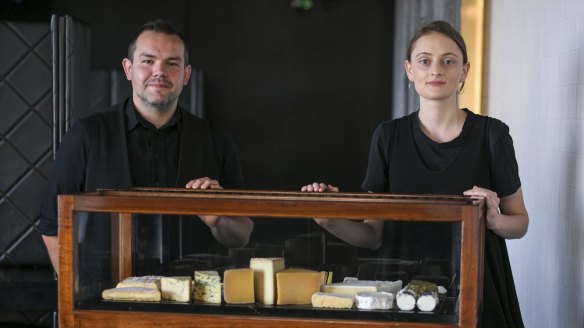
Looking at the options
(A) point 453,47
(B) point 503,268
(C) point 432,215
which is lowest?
(B) point 503,268

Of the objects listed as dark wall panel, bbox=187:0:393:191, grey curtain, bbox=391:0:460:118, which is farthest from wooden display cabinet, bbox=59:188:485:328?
dark wall panel, bbox=187:0:393:191

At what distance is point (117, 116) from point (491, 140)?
0.89m

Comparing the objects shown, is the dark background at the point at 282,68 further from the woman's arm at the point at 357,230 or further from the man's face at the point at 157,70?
the woman's arm at the point at 357,230

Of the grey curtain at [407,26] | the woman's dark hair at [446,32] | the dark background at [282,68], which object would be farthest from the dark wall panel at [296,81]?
the woman's dark hair at [446,32]

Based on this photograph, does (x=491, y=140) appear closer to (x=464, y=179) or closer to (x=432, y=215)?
(x=464, y=179)

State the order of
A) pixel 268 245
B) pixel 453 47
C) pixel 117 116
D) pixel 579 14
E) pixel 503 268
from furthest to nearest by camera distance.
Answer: pixel 579 14 < pixel 117 116 < pixel 453 47 < pixel 503 268 < pixel 268 245

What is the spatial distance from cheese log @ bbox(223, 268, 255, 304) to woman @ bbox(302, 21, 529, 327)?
25 centimetres

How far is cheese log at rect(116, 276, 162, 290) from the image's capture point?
1.57 meters

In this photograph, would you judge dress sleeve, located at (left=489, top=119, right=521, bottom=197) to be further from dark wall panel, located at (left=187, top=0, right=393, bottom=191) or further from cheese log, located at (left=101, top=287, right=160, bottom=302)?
dark wall panel, located at (left=187, top=0, right=393, bottom=191)

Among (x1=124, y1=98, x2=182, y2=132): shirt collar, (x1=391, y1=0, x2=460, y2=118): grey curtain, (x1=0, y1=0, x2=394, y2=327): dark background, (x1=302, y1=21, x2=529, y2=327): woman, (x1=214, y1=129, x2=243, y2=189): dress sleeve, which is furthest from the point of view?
(x1=0, y1=0, x2=394, y2=327): dark background

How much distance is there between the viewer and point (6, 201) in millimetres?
2988

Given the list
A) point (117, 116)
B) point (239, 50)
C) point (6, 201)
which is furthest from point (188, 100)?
point (117, 116)

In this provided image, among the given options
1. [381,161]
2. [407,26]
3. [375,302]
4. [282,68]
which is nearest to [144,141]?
[381,161]

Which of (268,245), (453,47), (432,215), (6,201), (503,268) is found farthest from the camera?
(6,201)
